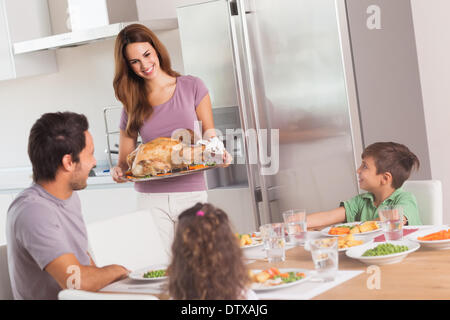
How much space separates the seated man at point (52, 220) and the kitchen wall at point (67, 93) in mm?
2430

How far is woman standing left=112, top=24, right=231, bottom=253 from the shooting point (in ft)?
8.40

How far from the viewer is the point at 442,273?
154cm

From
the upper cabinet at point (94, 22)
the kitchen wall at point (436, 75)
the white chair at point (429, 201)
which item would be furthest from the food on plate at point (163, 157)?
the kitchen wall at point (436, 75)

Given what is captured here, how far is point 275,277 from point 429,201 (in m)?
0.99

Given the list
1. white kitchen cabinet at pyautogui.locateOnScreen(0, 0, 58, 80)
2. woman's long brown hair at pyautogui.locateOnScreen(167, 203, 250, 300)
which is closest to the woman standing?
woman's long brown hair at pyautogui.locateOnScreen(167, 203, 250, 300)

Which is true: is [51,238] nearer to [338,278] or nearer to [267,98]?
[338,278]

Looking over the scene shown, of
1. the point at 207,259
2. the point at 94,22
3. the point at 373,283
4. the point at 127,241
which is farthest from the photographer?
the point at 94,22

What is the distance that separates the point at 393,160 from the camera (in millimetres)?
2424

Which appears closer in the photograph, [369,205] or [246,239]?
[246,239]

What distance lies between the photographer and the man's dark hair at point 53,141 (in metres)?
1.83

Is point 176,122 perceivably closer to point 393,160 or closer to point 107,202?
point 393,160

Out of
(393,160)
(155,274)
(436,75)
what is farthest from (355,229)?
(436,75)

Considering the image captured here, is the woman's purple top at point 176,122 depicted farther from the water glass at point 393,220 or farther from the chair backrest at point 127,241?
the water glass at point 393,220
